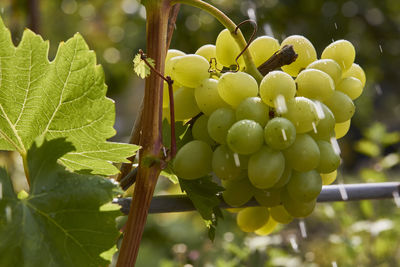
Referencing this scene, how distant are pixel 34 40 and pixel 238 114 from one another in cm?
15

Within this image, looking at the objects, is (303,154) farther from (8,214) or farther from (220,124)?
(8,214)

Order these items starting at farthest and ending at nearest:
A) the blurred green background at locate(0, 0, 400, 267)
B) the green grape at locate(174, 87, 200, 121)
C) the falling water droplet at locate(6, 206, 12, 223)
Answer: the blurred green background at locate(0, 0, 400, 267) → the green grape at locate(174, 87, 200, 121) → the falling water droplet at locate(6, 206, 12, 223)

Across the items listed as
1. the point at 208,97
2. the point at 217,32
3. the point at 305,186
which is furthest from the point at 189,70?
the point at 217,32

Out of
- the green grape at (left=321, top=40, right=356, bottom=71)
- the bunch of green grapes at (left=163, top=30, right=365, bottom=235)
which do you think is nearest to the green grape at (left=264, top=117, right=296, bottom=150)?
the bunch of green grapes at (left=163, top=30, right=365, bottom=235)

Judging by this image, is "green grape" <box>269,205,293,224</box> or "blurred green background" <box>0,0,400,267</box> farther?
"blurred green background" <box>0,0,400,267</box>

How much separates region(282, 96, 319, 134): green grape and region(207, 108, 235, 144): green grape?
4cm

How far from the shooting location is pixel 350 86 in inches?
16.9

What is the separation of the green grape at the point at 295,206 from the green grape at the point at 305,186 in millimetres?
12

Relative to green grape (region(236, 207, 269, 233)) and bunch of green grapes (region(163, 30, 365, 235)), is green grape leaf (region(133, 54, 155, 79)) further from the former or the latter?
green grape (region(236, 207, 269, 233))

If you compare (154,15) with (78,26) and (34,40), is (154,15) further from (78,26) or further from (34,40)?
(78,26)

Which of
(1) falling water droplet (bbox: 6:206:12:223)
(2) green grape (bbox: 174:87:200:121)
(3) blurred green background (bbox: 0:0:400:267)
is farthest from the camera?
(3) blurred green background (bbox: 0:0:400:267)

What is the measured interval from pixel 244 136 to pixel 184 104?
2.8 inches

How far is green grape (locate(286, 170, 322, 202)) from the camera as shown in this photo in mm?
384

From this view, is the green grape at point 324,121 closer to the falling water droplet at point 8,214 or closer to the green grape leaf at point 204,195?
the green grape leaf at point 204,195
